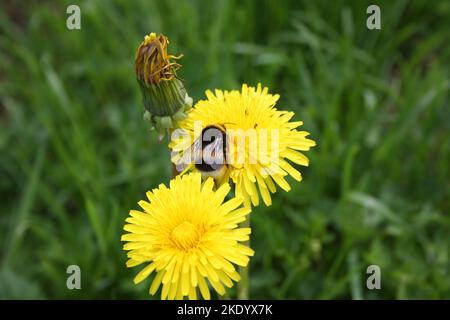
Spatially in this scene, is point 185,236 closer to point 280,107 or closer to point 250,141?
point 250,141

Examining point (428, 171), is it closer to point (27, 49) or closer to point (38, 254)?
point (38, 254)

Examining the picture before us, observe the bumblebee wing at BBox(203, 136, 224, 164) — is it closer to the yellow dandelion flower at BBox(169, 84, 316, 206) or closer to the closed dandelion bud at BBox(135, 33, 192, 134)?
the yellow dandelion flower at BBox(169, 84, 316, 206)

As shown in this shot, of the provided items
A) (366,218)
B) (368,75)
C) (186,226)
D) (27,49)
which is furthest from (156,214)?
(27,49)

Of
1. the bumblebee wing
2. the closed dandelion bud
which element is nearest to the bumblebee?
the bumblebee wing

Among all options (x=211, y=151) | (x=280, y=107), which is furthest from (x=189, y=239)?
(x=280, y=107)

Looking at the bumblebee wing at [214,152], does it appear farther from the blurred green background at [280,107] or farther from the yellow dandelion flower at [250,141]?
the blurred green background at [280,107]

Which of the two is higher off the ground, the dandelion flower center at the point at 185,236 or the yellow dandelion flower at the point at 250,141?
the yellow dandelion flower at the point at 250,141

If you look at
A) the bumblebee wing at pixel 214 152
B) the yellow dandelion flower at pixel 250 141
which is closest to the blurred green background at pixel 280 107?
the yellow dandelion flower at pixel 250 141
